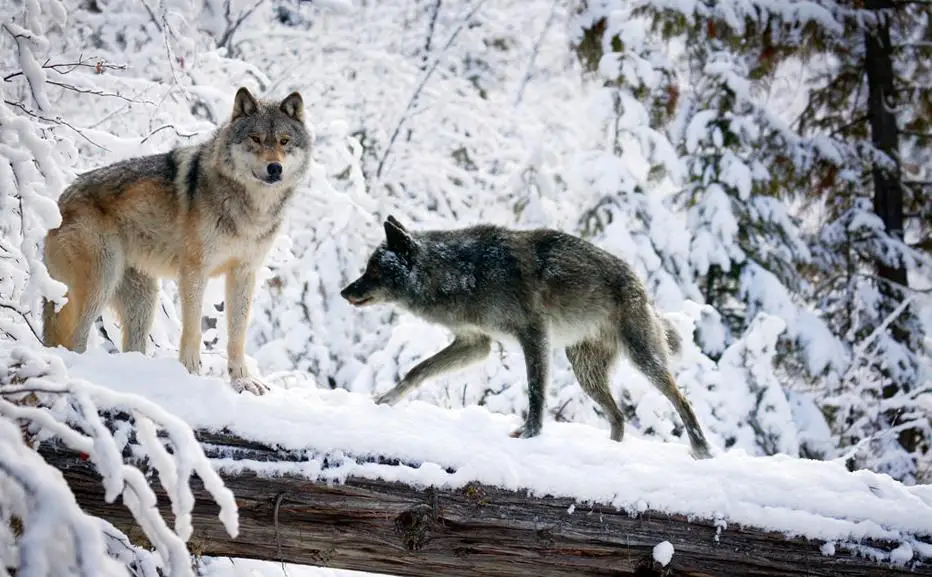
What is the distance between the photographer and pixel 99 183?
16.4 ft

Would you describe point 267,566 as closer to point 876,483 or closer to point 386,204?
point 876,483

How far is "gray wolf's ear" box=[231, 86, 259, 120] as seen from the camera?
510 centimetres

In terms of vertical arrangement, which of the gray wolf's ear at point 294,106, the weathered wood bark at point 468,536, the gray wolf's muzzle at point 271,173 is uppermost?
the gray wolf's ear at point 294,106

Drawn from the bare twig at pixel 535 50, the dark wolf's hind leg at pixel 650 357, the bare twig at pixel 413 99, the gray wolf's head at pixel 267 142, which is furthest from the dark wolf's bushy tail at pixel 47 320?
the bare twig at pixel 535 50

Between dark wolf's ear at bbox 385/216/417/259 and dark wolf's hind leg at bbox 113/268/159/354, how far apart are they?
1.69m

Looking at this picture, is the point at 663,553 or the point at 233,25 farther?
the point at 233,25

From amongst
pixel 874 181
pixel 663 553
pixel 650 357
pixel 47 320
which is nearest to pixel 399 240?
pixel 650 357

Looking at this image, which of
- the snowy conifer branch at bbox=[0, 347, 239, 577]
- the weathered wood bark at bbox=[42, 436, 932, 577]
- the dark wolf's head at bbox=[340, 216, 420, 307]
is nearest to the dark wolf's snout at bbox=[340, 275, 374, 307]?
the dark wolf's head at bbox=[340, 216, 420, 307]

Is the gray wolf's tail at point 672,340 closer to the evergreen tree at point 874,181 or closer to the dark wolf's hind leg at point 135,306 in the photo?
the dark wolf's hind leg at point 135,306

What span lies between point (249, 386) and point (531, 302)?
5.86 feet

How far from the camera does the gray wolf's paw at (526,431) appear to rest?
4.34 meters

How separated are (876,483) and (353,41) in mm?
9454

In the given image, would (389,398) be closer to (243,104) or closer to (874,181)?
(243,104)

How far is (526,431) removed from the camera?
4.39 meters
